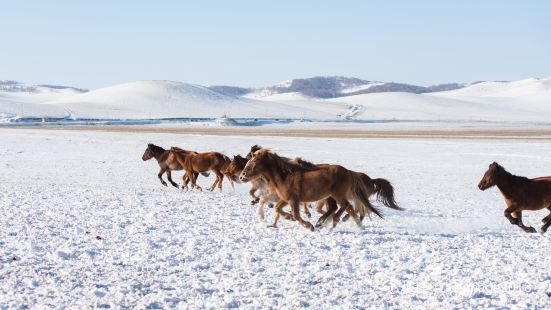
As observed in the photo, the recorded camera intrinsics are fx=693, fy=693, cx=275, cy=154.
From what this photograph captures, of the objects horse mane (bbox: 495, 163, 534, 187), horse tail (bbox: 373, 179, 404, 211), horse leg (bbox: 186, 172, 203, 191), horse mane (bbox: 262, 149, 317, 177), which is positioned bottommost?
horse leg (bbox: 186, 172, 203, 191)

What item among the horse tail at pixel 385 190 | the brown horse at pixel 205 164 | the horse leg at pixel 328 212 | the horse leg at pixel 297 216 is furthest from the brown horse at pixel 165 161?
the horse leg at pixel 297 216

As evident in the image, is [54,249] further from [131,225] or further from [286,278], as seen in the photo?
[286,278]

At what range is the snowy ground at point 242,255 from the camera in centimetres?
683

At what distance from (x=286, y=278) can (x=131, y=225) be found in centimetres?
411

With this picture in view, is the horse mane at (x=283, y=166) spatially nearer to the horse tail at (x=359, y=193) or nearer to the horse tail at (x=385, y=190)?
the horse tail at (x=359, y=193)

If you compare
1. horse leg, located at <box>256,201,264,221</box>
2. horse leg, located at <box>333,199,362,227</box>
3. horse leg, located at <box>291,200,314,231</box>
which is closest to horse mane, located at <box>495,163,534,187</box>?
horse leg, located at <box>333,199,362,227</box>

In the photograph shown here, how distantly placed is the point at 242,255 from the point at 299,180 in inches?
106

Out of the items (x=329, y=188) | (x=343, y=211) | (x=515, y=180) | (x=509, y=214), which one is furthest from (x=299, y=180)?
(x=515, y=180)

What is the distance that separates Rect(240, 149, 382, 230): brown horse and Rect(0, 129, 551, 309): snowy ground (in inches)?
20.0

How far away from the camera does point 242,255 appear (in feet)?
28.5

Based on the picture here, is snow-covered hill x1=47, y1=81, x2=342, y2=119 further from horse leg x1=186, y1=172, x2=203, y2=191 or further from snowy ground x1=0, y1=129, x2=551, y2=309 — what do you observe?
snowy ground x1=0, y1=129, x2=551, y2=309

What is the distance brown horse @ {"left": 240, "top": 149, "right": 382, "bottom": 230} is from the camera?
1108 centimetres

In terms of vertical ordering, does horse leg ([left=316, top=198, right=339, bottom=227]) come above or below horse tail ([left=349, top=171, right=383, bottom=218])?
below

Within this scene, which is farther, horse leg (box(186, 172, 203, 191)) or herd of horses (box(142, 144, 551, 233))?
horse leg (box(186, 172, 203, 191))
